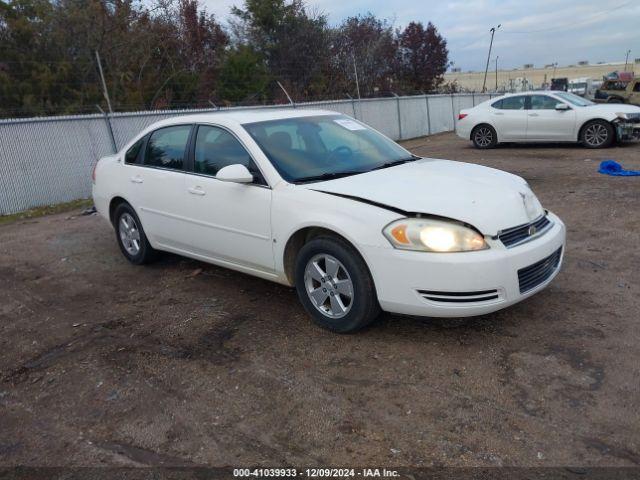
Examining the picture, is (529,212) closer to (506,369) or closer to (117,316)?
(506,369)

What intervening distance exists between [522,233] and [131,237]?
3.98 metres

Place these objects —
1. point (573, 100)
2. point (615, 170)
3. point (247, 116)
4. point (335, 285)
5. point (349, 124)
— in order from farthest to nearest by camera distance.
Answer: point (573, 100)
point (615, 170)
point (349, 124)
point (247, 116)
point (335, 285)

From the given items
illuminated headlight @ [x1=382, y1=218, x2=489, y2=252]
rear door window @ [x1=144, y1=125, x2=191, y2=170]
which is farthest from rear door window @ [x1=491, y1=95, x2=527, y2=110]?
illuminated headlight @ [x1=382, y1=218, x2=489, y2=252]

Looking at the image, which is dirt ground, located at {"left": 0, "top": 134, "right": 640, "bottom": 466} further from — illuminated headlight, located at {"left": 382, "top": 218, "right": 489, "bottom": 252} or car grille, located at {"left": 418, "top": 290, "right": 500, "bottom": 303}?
illuminated headlight, located at {"left": 382, "top": 218, "right": 489, "bottom": 252}

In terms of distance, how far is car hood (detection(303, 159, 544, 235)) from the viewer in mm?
3584

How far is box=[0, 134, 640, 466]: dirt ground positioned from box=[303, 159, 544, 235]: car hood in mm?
822

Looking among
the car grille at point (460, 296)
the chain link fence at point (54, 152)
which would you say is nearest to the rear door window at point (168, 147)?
the car grille at point (460, 296)

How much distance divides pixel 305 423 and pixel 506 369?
1.29 m

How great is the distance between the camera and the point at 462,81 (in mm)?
83312

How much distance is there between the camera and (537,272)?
3775 millimetres

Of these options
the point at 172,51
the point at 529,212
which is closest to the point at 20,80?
the point at 172,51

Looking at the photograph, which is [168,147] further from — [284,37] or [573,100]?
[284,37]

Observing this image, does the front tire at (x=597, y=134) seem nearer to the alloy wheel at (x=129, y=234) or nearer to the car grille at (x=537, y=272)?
the car grille at (x=537, y=272)

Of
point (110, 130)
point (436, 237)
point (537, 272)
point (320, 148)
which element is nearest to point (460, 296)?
point (436, 237)
